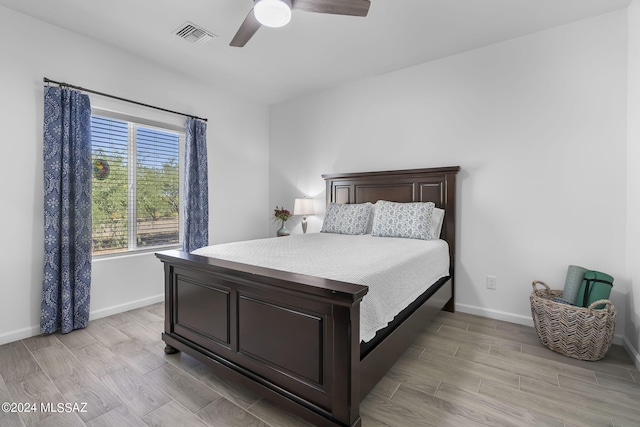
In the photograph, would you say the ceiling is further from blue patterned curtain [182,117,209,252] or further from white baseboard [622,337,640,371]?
white baseboard [622,337,640,371]

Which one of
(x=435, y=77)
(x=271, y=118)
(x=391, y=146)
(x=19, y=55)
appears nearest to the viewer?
(x=19, y=55)

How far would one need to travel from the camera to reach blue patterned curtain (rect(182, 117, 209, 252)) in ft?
11.7

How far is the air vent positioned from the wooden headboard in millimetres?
2037

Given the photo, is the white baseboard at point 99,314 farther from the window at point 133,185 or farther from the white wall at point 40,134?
the window at point 133,185

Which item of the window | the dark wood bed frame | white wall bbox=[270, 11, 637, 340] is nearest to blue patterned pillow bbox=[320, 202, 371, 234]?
white wall bbox=[270, 11, 637, 340]

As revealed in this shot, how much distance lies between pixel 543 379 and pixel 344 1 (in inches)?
108

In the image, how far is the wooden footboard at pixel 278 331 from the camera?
4.37ft

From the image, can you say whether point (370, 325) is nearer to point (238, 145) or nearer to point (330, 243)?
point (330, 243)

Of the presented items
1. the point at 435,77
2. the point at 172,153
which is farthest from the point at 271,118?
the point at 435,77

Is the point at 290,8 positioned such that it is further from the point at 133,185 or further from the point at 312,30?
the point at 133,185

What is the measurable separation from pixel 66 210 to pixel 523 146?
4.18m

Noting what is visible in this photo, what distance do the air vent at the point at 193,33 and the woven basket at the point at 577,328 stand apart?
12.0 feet

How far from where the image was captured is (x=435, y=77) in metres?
3.24

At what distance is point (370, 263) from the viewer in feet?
5.97
